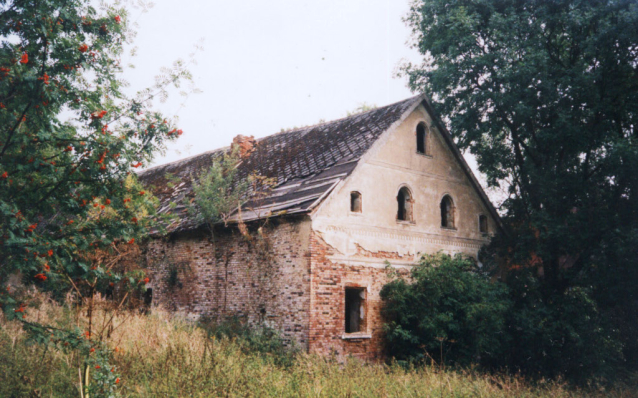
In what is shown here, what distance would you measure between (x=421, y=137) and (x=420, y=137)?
0.11 feet

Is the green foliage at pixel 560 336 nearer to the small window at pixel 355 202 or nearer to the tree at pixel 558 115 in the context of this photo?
the tree at pixel 558 115

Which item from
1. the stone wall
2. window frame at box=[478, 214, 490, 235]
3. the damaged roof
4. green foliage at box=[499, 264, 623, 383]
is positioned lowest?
green foliage at box=[499, 264, 623, 383]

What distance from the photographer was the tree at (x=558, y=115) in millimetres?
13438

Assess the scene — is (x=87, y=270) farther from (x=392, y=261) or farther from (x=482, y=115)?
(x=482, y=115)

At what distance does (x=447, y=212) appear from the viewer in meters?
16.6

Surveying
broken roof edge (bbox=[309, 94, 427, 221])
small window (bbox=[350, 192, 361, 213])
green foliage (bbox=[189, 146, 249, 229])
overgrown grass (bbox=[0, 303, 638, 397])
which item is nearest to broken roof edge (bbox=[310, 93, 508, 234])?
broken roof edge (bbox=[309, 94, 427, 221])

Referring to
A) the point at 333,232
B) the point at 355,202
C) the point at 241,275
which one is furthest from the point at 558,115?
the point at 241,275

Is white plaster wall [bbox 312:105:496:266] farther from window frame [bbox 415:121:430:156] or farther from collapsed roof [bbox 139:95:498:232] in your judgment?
collapsed roof [bbox 139:95:498:232]

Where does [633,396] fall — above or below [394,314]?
below

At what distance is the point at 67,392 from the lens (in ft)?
25.1

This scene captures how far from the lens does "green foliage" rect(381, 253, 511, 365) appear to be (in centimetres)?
1296

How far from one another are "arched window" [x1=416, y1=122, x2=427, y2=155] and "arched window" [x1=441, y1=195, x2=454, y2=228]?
181cm

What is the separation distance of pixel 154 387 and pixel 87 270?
89.8 inches

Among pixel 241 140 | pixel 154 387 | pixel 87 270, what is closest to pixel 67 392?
pixel 154 387
